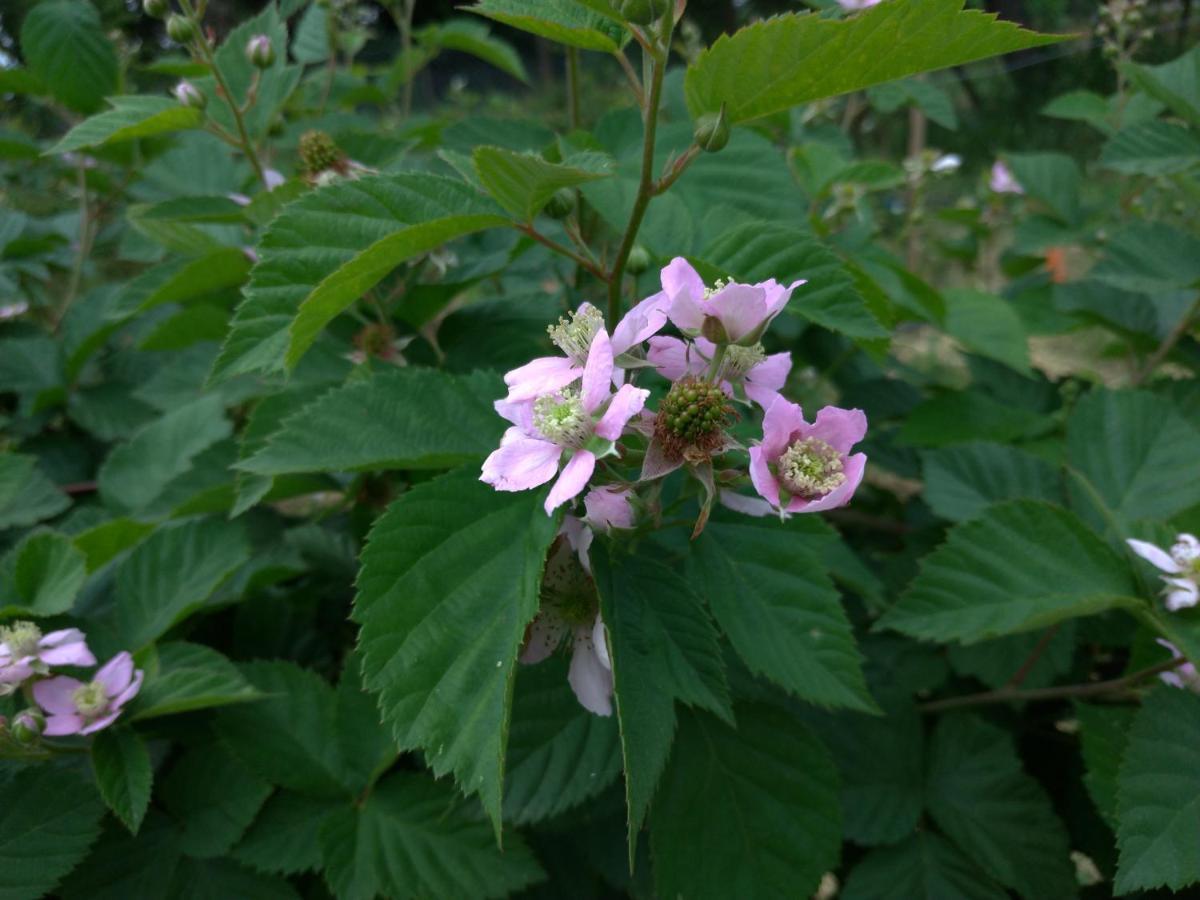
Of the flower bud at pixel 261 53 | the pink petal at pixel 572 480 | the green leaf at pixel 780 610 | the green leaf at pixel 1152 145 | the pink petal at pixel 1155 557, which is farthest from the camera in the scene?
the green leaf at pixel 1152 145

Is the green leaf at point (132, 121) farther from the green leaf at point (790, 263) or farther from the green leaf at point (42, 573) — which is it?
the green leaf at point (790, 263)

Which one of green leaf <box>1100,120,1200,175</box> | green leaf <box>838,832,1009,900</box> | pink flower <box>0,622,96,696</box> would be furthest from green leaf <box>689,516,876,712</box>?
green leaf <box>1100,120,1200,175</box>

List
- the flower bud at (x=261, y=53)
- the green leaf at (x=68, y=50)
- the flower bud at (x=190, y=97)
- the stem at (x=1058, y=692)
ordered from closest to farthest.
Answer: the stem at (x=1058, y=692) → the flower bud at (x=190, y=97) → the flower bud at (x=261, y=53) → the green leaf at (x=68, y=50)

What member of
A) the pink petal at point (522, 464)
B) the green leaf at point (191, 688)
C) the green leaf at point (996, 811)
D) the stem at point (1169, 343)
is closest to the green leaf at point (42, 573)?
the green leaf at point (191, 688)

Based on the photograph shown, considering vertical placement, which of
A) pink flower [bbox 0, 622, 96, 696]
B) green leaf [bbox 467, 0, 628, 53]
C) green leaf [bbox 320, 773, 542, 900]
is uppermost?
green leaf [bbox 467, 0, 628, 53]

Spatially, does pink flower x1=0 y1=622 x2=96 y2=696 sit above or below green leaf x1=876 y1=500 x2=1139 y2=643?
above

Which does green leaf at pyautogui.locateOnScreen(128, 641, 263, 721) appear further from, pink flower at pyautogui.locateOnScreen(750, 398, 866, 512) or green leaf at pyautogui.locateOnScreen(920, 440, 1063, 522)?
green leaf at pyautogui.locateOnScreen(920, 440, 1063, 522)

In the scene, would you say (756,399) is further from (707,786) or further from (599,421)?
(707,786)
